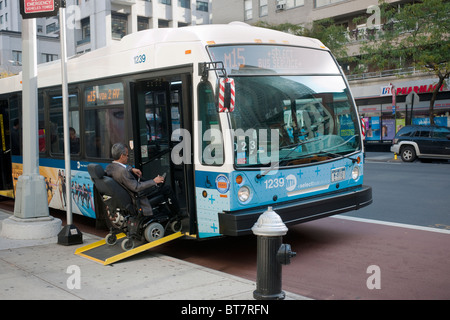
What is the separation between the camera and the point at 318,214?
22.9 ft

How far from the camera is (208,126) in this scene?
6488mm

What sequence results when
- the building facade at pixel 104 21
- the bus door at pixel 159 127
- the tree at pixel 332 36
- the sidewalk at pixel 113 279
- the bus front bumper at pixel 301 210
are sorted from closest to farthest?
the sidewalk at pixel 113 279 < the bus front bumper at pixel 301 210 < the bus door at pixel 159 127 < the tree at pixel 332 36 < the building facade at pixel 104 21

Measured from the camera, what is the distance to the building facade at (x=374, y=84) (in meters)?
32.8

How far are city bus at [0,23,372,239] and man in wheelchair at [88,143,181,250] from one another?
Result: 1.35ft

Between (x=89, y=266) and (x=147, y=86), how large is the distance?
9.25 ft

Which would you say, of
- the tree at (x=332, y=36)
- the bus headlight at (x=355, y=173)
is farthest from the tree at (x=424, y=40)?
the bus headlight at (x=355, y=173)

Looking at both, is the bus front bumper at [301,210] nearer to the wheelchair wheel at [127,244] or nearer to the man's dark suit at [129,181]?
the man's dark suit at [129,181]

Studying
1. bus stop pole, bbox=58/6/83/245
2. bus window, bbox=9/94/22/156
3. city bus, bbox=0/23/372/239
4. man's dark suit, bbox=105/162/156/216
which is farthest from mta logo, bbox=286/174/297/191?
bus window, bbox=9/94/22/156

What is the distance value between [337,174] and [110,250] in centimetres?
338

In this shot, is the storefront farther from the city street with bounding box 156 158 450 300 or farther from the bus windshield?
the bus windshield

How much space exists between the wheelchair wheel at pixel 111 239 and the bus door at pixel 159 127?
107 centimetres

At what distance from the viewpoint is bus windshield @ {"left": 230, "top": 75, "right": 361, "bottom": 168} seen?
21.2 ft

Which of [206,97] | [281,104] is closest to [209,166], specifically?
[206,97]
